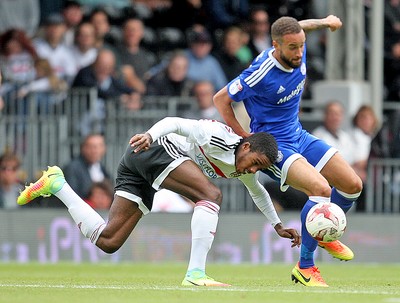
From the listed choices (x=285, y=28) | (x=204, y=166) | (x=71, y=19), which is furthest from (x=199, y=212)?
(x=71, y=19)

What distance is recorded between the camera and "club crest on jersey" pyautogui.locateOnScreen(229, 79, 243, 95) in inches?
462

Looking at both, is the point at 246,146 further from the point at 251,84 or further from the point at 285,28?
the point at 285,28

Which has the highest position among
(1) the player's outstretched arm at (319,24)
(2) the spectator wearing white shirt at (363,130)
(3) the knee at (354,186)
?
(1) the player's outstretched arm at (319,24)

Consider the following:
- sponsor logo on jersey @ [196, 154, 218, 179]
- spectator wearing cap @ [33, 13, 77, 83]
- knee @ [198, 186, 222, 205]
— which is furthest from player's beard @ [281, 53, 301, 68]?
spectator wearing cap @ [33, 13, 77, 83]

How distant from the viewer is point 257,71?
1163 centimetres

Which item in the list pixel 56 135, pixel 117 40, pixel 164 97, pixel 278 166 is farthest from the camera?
pixel 117 40

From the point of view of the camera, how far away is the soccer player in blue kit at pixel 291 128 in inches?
443

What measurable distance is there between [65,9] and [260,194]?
31.2 feet

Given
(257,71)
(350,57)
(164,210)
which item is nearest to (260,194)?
(257,71)

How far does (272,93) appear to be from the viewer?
1167cm

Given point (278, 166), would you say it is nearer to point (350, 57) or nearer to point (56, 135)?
point (56, 135)

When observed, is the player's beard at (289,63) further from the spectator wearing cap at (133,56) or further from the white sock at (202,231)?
the spectator wearing cap at (133,56)

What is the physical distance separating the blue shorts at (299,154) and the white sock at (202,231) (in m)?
0.90

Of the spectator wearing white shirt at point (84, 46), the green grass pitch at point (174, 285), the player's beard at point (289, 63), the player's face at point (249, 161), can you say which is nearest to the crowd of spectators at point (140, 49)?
the spectator wearing white shirt at point (84, 46)
